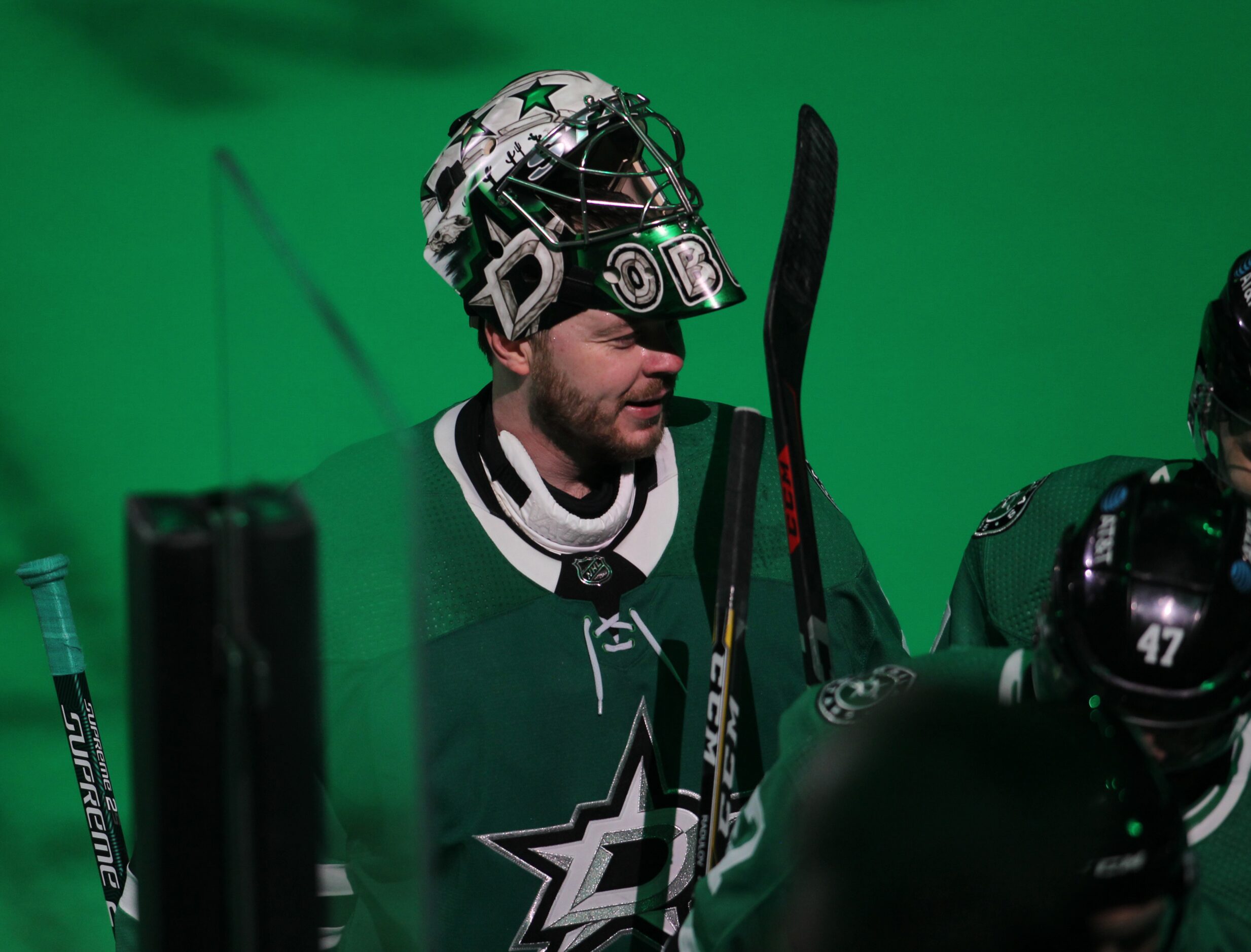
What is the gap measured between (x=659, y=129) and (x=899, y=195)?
2.29 feet

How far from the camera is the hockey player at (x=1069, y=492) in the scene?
1280 millimetres

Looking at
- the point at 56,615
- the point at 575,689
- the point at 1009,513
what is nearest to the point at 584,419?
the point at 575,689

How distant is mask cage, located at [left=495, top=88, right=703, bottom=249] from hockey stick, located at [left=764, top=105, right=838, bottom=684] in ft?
0.37

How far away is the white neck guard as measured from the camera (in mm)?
1378

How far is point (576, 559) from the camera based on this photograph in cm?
139

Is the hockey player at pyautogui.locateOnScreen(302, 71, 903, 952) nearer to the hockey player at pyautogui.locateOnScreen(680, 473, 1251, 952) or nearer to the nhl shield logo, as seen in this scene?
the nhl shield logo

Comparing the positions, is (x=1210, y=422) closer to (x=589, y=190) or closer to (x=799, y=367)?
(x=799, y=367)

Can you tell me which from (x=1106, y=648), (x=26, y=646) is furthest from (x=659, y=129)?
(x=1106, y=648)

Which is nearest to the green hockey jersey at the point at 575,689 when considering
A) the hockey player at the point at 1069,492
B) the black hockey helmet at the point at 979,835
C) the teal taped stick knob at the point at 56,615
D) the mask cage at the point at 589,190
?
the hockey player at the point at 1069,492

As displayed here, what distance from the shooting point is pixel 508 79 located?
3338 millimetres

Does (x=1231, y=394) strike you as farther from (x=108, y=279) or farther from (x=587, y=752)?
(x=108, y=279)

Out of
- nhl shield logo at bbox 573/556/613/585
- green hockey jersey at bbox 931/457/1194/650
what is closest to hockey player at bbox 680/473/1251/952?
green hockey jersey at bbox 931/457/1194/650

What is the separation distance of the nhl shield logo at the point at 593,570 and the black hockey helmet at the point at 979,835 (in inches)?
28.7

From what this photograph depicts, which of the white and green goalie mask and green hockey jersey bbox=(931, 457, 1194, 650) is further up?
the white and green goalie mask
